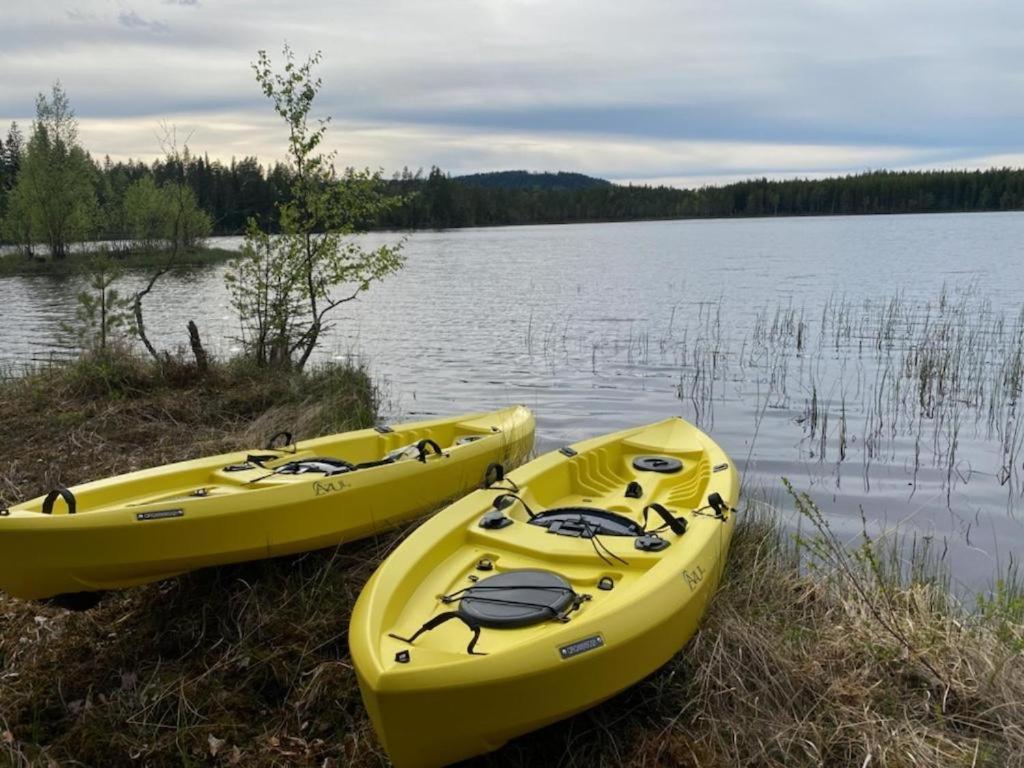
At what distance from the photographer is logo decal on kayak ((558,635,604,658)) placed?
10.1ft

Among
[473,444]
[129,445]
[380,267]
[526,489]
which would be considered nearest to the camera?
[526,489]

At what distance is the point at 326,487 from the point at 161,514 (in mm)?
934

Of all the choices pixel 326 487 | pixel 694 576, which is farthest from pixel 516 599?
pixel 326 487

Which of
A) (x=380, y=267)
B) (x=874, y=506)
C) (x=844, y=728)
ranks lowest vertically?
(x=874, y=506)

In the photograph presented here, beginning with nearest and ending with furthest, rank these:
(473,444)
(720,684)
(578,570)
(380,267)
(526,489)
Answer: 1. (720,684)
2. (578,570)
3. (526,489)
4. (473,444)
5. (380,267)

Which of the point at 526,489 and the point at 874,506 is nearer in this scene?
→ the point at 526,489

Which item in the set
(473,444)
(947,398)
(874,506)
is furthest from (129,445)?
(947,398)

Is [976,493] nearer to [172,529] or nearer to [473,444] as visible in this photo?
[473,444]

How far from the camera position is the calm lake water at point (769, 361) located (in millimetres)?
7902

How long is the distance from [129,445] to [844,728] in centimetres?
616

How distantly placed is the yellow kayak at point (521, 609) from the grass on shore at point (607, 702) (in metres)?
0.30

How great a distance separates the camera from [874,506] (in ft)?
24.2

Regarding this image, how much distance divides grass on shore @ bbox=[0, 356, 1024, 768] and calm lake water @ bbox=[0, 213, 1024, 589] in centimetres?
210

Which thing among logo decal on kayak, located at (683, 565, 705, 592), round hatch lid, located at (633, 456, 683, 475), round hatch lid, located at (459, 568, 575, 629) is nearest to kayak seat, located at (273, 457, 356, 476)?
round hatch lid, located at (459, 568, 575, 629)
